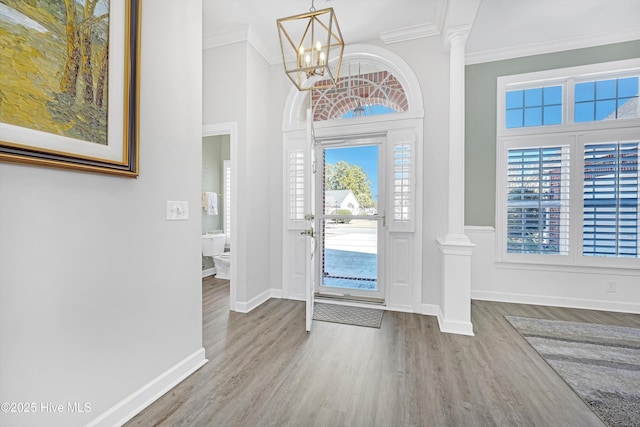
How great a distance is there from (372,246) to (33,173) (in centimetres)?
321

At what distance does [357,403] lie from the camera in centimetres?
177

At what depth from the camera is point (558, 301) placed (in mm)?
3514

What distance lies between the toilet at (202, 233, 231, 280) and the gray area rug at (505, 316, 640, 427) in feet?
13.1

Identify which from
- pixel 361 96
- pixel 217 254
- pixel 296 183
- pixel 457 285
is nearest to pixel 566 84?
pixel 361 96

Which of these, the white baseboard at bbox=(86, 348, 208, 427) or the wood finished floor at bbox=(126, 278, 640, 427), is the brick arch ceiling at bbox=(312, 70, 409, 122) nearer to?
the wood finished floor at bbox=(126, 278, 640, 427)

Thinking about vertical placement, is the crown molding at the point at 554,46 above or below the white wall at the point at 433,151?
above

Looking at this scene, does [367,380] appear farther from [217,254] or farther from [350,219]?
[217,254]

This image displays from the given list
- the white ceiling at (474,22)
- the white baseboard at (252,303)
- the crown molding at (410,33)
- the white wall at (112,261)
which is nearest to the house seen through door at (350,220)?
the white baseboard at (252,303)

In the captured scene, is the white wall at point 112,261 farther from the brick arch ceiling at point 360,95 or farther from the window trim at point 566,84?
the window trim at point 566,84

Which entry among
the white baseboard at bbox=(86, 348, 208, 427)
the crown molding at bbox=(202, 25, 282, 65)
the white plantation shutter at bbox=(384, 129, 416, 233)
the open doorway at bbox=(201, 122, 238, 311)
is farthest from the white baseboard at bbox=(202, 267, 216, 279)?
the crown molding at bbox=(202, 25, 282, 65)

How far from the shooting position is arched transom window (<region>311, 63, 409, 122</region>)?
11.7 ft

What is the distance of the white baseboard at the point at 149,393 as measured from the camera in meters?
1.52

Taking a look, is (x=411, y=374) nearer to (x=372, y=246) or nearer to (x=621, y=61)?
(x=372, y=246)

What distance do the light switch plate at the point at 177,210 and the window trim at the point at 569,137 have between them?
3688mm
